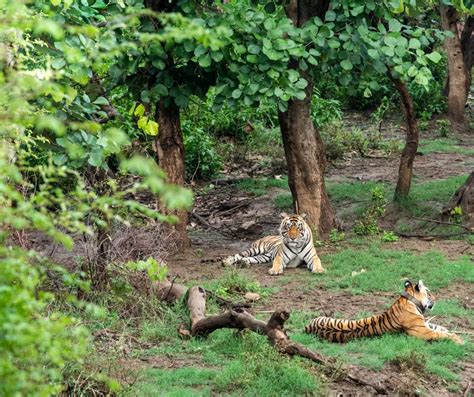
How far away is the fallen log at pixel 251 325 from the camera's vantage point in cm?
685

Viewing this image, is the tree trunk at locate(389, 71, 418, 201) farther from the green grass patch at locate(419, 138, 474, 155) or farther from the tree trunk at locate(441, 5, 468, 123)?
the tree trunk at locate(441, 5, 468, 123)

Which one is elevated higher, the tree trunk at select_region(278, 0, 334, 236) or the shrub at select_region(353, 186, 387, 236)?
the tree trunk at select_region(278, 0, 334, 236)

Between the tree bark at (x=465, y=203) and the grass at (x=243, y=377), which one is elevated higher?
the tree bark at (x=465, y=203)

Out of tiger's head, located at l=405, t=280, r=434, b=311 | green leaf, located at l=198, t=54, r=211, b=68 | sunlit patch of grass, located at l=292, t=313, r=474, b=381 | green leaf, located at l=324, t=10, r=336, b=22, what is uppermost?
green leaf, located at l=324, t=10, r=336, b=22

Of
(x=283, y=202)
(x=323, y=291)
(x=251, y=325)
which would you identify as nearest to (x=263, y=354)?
(x=251, y=325)

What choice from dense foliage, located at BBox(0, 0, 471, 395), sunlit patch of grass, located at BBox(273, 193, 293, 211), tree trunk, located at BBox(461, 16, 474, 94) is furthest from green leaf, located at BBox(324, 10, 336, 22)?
tree trunk, located at BBox(461, 16, 474, 94)

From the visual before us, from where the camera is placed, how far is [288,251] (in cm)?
1114

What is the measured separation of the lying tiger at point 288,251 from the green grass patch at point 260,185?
3410 mm

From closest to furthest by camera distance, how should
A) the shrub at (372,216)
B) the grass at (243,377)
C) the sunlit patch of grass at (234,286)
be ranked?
the grass at (243,377), the sunlit patch of grass at (234,286), the shrub at (372,216)

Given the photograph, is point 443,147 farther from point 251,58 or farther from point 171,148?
point 251,58

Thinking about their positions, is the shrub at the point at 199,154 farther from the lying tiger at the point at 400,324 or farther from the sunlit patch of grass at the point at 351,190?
the lying tiger at the point at 400,324

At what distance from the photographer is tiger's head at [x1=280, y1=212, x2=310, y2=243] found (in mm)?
11078

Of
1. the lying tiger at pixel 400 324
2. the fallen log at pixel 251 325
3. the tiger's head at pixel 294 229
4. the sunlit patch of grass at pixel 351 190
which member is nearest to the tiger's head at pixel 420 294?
the lying tiger at pixel 400 324

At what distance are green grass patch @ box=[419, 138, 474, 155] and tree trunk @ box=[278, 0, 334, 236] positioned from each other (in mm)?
5424
